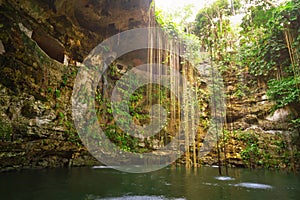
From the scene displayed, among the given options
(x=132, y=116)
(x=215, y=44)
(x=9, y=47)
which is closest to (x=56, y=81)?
(x=9, y=47)

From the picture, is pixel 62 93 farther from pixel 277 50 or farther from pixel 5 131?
pixel 277 50

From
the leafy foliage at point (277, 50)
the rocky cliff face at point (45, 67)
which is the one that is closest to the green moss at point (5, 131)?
the rocky cliff face at point (45, 67)

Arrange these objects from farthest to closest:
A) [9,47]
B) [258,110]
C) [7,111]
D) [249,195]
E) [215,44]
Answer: [215,44] → [258,110] → [9,47] → [7,111] → [249,195]

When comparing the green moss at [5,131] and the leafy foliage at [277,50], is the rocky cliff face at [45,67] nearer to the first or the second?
the green moss at [5,131]

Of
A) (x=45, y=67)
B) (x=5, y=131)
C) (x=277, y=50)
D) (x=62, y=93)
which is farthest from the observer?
(x=277, y=50)

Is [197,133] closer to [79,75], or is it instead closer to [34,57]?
[79,75]

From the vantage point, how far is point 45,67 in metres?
6.01

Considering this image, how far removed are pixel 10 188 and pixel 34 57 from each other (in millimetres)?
4125

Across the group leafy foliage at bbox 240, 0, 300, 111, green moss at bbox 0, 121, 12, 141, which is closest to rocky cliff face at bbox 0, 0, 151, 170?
green moss at bbox 0, 121, 12, 141

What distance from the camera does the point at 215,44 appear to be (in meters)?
11.1

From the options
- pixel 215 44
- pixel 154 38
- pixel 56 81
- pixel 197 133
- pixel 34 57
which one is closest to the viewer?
pixel 34 57

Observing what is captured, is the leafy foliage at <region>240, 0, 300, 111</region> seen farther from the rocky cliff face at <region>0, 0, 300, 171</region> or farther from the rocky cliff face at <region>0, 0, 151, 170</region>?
the rocky cliff face at <region>0, 0, 151, 170</region>

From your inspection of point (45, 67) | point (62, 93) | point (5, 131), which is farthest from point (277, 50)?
point (5, 131)

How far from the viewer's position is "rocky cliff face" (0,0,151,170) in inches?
183
